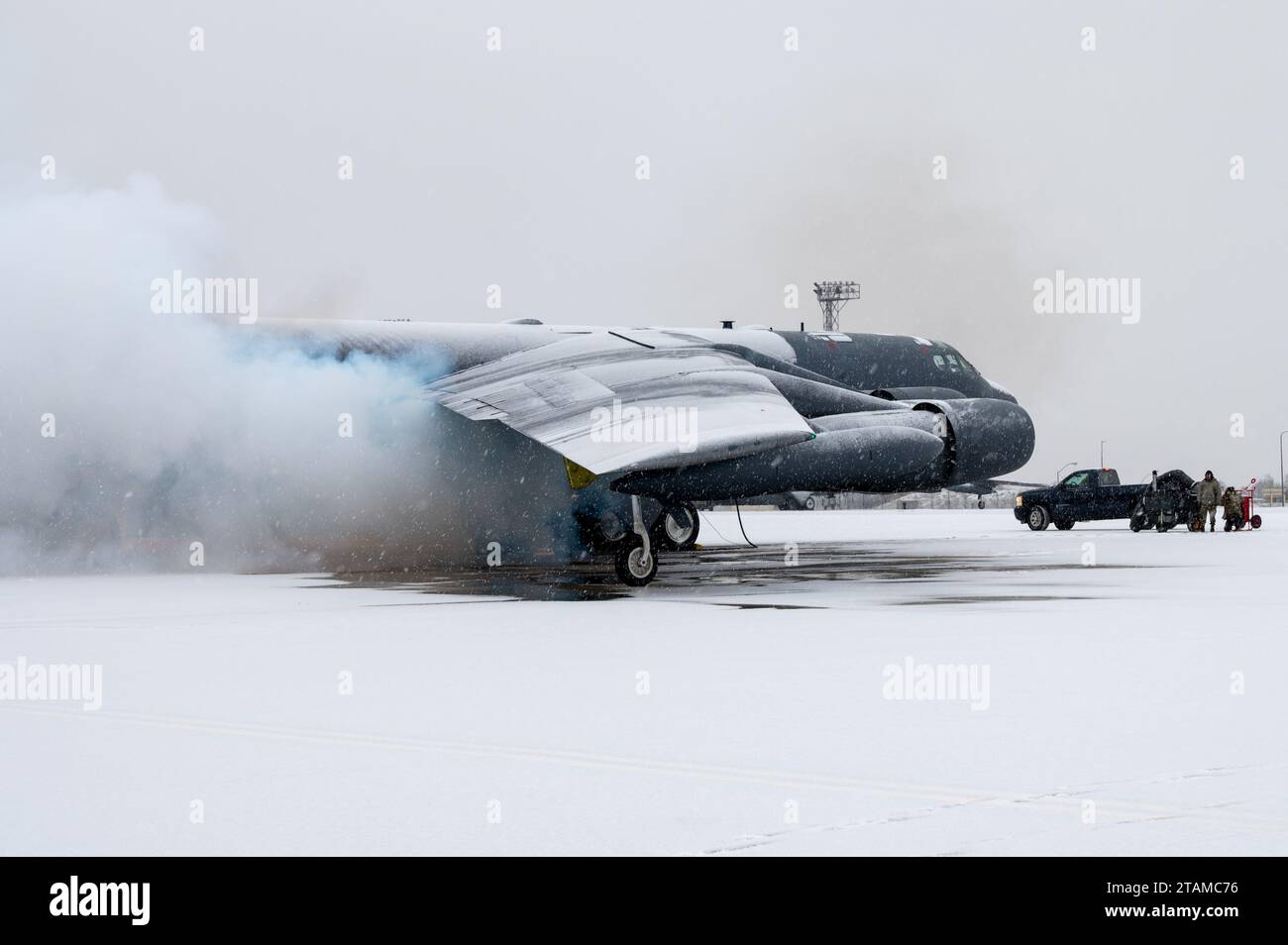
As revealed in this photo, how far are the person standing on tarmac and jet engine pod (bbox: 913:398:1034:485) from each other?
1993 cm

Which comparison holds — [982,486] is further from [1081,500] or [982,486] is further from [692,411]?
[692,411]

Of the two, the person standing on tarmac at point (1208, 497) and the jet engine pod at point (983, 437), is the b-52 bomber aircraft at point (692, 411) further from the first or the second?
the person standing on tarmac at point (1208, 497)

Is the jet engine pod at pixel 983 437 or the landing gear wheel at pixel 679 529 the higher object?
the jet engine pod at pixel 983 437

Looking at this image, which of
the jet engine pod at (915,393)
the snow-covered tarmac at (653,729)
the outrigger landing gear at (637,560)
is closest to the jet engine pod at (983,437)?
the jet engine pod at (915,393)

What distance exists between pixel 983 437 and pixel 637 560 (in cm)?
704

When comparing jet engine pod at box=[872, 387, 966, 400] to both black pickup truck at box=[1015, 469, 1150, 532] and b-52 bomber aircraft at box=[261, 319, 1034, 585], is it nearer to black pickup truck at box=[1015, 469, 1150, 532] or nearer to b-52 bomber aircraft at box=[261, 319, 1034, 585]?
b-52 bomber aircraft at box=[261, 319, 1034, 585]

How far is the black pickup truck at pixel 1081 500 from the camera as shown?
45.3 meters

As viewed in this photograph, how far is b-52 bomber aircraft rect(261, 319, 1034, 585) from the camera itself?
19.7 metres

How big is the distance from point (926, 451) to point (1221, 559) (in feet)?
26.2

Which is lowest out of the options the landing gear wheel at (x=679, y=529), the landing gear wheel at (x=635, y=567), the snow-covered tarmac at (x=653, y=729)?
the snow-covered tarmac at (x=653, y=729)

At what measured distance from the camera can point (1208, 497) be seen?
42781mm

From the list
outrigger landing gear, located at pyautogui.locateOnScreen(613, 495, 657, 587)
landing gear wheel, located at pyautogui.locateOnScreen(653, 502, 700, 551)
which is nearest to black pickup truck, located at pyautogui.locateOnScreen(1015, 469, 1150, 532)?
landing gear wheel, located at pyautogui.locateOnScreen(653, 502, 700, 551)

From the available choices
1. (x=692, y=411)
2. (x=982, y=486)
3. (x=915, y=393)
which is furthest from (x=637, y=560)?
(x=982, y=486)

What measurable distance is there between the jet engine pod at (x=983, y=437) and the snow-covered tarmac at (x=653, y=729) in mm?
6263
